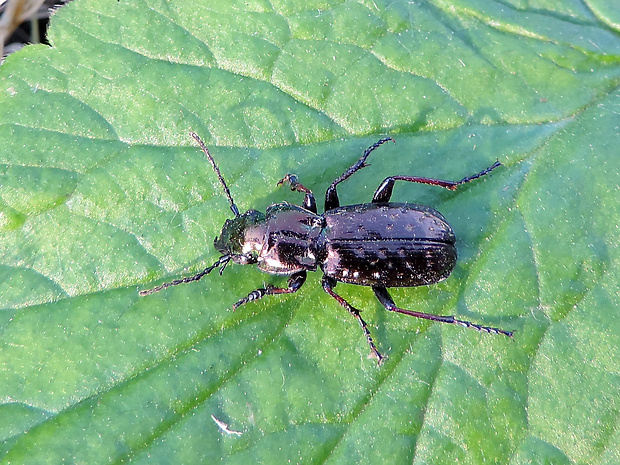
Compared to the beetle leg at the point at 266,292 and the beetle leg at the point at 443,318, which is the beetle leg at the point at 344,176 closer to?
the beetle leg at the point at 266,292

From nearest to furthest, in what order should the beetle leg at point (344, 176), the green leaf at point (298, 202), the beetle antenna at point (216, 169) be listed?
the green leaf at point (298, 202), the beetle antenna at point (216, 169), the beetle leg at point (344, 176)

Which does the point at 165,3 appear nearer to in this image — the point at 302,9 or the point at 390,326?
the point at 302,9

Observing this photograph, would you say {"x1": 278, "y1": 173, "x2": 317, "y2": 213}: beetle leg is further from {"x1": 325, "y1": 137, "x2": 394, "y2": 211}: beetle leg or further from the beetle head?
the beetle head

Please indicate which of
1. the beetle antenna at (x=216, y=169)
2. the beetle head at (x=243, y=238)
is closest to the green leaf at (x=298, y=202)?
the beetle antenna at (x=216, y=169)

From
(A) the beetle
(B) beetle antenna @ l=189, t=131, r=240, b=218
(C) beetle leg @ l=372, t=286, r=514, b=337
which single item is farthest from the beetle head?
(C) beetle leg @ l=372, t=286, r=514, b=337

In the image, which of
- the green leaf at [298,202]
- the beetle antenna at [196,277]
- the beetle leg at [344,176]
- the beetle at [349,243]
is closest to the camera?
the green leaf at [298,202]

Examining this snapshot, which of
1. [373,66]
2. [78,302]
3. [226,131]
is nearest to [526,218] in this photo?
[373,66]

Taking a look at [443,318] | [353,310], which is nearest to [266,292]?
[353,310]
